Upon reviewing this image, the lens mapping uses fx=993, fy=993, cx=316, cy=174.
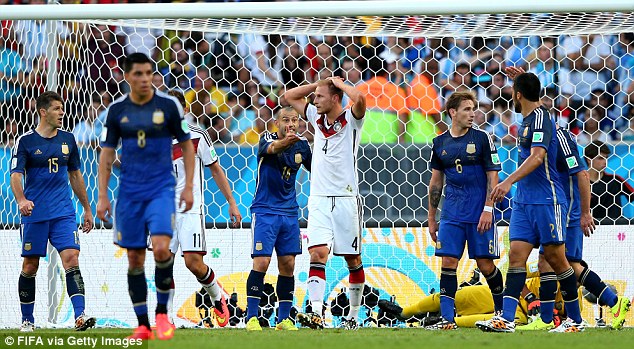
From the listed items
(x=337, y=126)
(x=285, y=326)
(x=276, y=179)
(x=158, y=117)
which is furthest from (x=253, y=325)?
(x=158, y=117)

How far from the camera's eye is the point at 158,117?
22.2 ft

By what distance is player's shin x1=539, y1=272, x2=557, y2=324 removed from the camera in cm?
848

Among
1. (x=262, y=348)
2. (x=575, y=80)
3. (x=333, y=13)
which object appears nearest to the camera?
(x=262, y=348)

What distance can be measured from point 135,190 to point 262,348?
Answer: 143 centimetres

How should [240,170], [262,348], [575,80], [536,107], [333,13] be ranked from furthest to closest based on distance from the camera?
[575,80], [240,170], [333,13], [536,107], [262,348]

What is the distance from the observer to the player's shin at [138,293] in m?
6.75

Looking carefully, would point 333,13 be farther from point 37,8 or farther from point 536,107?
point 37,8

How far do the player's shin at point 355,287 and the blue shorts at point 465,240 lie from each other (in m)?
0.73

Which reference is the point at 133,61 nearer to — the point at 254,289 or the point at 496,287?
the point at 254,289

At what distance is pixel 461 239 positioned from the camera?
29.5 ft

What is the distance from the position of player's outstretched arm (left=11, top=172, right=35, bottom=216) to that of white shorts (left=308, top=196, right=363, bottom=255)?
101 inches

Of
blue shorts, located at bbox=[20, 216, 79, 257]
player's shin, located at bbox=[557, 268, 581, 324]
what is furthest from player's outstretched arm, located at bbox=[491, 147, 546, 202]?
blue shorts, located at bbox=[20, 216, 79, 257]

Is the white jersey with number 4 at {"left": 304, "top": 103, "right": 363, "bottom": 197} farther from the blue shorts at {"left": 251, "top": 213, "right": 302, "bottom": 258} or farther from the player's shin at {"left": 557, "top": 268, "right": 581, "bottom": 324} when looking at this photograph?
the player's shin at {"left": 557, "top": 268, "right": 581, "bottom": 324}

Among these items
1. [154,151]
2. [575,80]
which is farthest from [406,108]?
[154,151]
